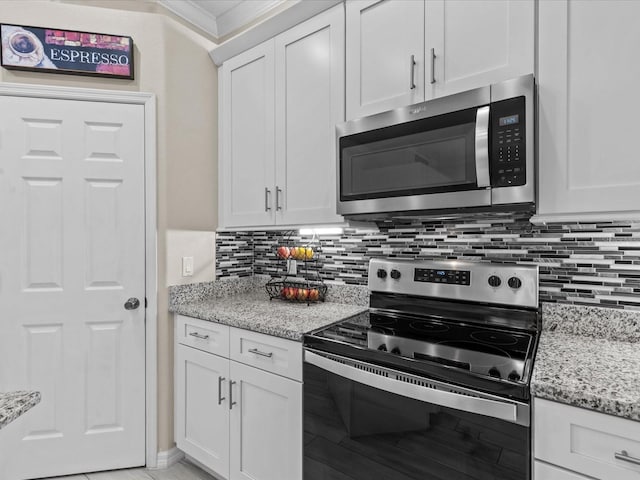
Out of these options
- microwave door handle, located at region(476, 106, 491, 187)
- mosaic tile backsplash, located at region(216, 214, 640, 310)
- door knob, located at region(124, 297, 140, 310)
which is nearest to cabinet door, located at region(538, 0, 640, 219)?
microwave door handle, located at region(476, 106, 491, 187)

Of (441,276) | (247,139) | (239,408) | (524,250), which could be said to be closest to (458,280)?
(441,276)

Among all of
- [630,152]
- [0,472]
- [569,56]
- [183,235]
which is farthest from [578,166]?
[0,472]

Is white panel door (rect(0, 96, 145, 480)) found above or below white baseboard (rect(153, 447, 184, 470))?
above

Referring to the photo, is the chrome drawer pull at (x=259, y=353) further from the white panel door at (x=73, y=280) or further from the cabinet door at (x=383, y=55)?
the cabinet door at (x=383, y=55)

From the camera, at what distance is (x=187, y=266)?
7.30 feet

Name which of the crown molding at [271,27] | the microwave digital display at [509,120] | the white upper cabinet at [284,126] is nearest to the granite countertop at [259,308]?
the white upper cabinet at [284,126]

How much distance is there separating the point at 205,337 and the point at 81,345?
0.75 meters

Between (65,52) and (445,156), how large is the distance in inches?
82.5

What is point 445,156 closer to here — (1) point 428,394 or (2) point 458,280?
(2) point 458,280

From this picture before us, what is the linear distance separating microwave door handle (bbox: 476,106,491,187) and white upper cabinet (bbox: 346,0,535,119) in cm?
16

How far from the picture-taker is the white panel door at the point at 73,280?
6.40 ft

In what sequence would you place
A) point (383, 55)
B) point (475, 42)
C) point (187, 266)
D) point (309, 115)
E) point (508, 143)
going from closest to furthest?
point (508, 143)
point (475, 42)
point (383, 55)
point (309, 115)
point (187, 266)

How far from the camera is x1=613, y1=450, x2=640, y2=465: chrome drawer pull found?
2.78 ft

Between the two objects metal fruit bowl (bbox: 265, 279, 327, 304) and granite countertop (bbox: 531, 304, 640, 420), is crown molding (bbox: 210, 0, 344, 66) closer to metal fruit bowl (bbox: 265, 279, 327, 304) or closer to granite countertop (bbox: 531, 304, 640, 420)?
metal fruit bowl (bbox: 265, 279, 327, 304)
